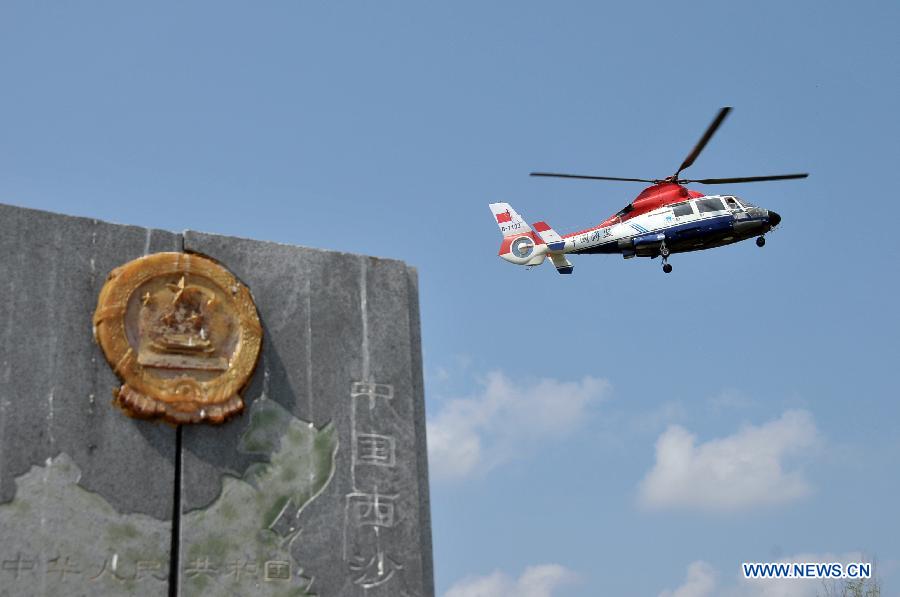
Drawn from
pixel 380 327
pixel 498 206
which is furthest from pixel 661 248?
pixel 380 327

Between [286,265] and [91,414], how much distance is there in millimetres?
1906

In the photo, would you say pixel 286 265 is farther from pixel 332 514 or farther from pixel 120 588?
pixel 120 588

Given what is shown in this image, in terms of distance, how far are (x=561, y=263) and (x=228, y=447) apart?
21.2 m

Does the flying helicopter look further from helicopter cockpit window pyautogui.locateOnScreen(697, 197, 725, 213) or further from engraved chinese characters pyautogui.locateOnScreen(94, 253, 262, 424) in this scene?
engraved chinese characters pyautogui.locateOnScreen(94, 253, 262, 424)

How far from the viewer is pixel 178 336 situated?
816 cm

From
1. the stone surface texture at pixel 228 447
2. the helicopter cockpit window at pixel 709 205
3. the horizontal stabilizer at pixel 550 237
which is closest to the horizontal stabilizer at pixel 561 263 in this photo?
the horizontal stabilizer at pixel 550 237

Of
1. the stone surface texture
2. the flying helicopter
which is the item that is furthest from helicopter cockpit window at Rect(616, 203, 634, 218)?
the stone surface texture

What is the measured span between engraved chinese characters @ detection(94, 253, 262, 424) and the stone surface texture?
12cm

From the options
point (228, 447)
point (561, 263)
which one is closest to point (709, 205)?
point (561, 263)

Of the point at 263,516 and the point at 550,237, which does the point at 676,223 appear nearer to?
the point at 550,237

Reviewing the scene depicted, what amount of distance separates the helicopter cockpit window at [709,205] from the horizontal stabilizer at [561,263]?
368 centimetres

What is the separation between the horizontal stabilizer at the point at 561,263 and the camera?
2880 cm

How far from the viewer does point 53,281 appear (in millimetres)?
7910

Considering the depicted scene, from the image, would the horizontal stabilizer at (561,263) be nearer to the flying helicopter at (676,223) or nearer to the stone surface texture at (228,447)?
the flying helicopter at (676,223)
